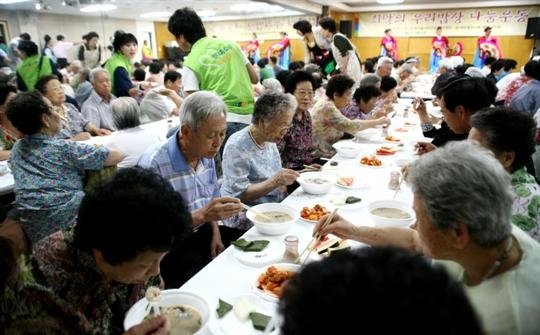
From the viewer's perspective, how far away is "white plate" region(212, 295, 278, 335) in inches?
45.2

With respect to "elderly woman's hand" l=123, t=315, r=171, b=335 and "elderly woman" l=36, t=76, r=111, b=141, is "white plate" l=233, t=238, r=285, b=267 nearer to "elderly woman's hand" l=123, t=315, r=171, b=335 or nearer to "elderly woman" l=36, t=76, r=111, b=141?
"elderly woman's hand" l=123, t=315, r=171, b=335

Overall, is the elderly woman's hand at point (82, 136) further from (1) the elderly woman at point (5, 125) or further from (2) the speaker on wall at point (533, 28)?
(2) the speaker on wall at point (533, 28)

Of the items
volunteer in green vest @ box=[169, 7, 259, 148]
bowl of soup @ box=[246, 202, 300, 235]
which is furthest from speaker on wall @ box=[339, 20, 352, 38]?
bowl of soup @ box=[246, 202, 300, 235]

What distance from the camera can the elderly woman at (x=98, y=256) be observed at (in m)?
0.95

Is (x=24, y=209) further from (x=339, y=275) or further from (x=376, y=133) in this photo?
(x=376, y=133)

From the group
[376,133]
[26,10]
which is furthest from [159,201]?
[26,10]

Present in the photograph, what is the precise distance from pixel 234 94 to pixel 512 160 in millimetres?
2372

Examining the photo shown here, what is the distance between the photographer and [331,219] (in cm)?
168

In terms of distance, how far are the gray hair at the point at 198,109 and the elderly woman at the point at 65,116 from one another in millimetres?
2082

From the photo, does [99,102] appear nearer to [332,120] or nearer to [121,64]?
[121,64]

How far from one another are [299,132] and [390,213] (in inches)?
55.6

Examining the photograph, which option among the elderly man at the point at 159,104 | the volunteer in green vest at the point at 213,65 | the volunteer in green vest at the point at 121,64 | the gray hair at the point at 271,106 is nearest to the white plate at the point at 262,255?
the gray hair at the point at 271,106

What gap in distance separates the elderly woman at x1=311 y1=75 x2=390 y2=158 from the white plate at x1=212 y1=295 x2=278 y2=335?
8.83ft

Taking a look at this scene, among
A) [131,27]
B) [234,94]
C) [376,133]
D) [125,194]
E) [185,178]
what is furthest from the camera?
[131,27]
